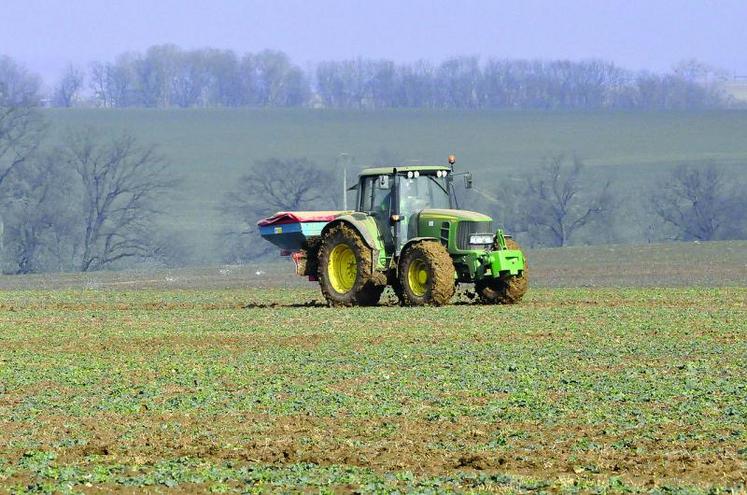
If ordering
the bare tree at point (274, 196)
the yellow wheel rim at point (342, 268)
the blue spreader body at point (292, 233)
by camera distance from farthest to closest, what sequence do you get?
the bare tree at point (274, 196)
the blue spreader body at point (292, 233)
the yellow wheel rim at point (342, 268)

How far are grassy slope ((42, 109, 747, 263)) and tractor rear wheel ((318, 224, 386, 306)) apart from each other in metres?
55.2

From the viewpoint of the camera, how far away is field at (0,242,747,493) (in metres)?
9.66

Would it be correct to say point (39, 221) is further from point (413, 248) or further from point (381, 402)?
point (381, 402)

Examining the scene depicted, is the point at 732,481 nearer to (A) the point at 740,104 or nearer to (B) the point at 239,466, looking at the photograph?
(B) the point at 239,466

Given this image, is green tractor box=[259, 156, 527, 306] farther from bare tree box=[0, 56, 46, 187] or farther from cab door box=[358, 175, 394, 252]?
bare tree box=[0, 56, 46, 187]

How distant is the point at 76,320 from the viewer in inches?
966

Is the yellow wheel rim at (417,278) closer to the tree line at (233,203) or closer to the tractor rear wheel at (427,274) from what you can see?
the tractor rear wheel at (427,274)

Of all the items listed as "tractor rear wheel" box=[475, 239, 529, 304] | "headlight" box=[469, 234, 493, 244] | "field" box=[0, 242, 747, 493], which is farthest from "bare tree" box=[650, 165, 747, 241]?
"headlight" box=[469, 234, 493, 244]

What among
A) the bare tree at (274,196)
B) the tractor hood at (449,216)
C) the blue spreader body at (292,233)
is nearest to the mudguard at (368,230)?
the tractor hood at (449,216)

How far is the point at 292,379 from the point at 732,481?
6.85 meters

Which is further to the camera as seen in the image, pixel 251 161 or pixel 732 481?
pixel 251 161

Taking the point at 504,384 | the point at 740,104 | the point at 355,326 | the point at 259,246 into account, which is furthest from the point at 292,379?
the point at 740,104

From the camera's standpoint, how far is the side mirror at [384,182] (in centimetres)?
2509

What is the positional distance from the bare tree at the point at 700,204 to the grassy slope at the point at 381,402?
52916mm
